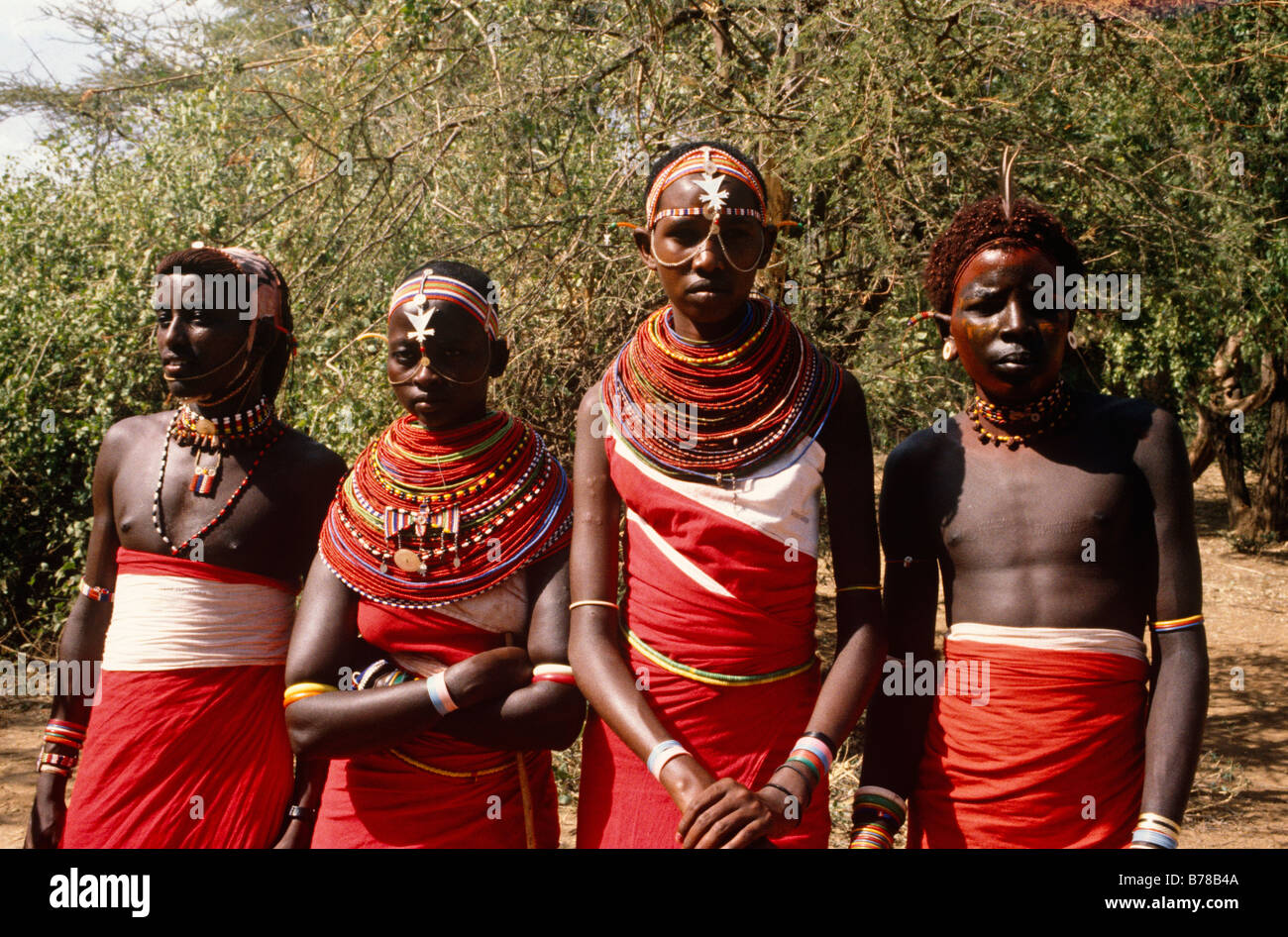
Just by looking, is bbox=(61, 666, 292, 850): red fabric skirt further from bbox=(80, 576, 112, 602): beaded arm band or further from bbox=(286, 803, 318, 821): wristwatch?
bbox=(80, 576, 112, 602): beaded arm band

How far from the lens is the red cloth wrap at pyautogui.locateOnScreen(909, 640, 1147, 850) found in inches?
89.7

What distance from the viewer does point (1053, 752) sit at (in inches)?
89.7

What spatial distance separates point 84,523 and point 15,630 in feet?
3.59

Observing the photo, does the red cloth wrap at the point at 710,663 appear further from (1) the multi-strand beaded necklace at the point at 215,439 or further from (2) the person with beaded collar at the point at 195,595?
(1) the multi-strand beaded necklace at the point at 215,439

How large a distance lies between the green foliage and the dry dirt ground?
1216mm

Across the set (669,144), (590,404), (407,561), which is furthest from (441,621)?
(669,144)

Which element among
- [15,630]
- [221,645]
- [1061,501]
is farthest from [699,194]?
[15,630]

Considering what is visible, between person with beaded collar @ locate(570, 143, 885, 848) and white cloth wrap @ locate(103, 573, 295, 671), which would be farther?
white cloth wrap @ locate(103, 573, 295, 671)

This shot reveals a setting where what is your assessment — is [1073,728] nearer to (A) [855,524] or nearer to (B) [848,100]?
(A) [855,524]

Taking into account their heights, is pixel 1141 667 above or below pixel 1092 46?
below

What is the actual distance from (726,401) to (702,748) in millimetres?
700

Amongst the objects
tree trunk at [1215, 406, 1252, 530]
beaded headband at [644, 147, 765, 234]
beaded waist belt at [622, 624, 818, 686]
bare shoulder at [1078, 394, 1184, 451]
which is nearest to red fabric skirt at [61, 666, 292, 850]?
beaded waist belt at [622, 624, 818, 686]

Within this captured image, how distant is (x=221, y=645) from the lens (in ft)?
8.66

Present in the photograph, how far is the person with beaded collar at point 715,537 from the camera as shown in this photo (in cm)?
224
